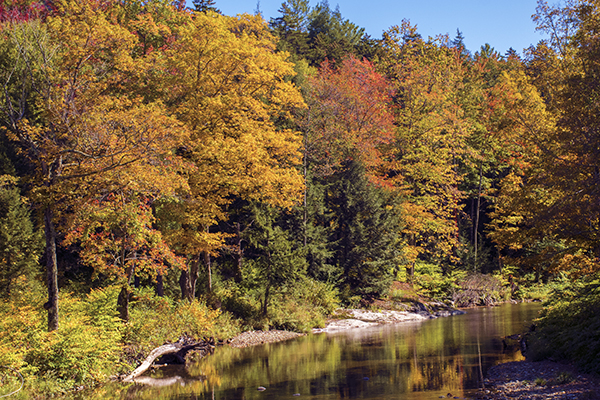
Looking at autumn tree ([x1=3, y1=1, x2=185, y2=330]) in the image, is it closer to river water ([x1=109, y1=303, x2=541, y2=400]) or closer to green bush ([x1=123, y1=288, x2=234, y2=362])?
green bush ([x1=123, y1=288, x2=234, y2=362])

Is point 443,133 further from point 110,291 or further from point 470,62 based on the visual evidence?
point 110,291

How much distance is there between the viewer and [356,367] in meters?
16.5

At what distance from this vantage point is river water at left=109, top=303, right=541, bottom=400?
13.6 meters

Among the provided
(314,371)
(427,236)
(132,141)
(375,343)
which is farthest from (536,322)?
(427,236)

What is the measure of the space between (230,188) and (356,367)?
9.71m

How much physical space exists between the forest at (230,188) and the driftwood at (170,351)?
1.60 feet

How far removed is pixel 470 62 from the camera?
60.9 metres

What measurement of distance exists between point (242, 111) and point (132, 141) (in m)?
8.36

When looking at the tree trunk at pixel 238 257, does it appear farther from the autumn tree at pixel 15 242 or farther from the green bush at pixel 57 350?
the green bush at pixel 57 350

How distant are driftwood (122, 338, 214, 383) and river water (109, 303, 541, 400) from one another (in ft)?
2.45

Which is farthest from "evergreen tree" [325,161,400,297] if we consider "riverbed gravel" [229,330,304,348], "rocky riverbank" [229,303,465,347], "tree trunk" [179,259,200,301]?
"tree trunk" [179,259,200,301]

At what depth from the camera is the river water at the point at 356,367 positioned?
1356 cm

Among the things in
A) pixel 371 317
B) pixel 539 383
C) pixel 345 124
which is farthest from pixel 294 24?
pixel 539 383

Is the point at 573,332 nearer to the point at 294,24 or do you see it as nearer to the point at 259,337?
the point at 259,337
